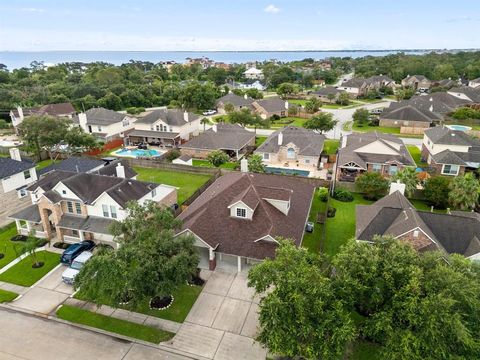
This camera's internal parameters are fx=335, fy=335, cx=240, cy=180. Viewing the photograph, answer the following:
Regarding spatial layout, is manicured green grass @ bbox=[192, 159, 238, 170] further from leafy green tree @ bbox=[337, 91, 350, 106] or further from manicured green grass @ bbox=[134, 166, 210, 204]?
leafy green tree @ bbox=[337, 91, 350, 106]

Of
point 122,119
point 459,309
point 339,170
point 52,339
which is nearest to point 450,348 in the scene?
point 459,309

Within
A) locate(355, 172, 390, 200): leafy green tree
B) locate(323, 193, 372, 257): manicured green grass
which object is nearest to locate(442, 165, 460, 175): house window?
locate(355, 172, 390, 200): leafy green tree

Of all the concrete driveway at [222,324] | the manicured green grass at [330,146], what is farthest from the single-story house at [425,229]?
the manicured green grass at [330,146]

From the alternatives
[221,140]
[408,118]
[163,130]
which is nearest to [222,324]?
[221,140]

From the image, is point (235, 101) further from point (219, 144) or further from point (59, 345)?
point (59, 345)

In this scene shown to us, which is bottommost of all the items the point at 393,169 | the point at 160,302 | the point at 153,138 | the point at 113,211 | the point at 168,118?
the point at 160,302

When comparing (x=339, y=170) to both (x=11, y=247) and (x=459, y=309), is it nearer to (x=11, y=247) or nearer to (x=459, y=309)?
(x=459, y=309)
